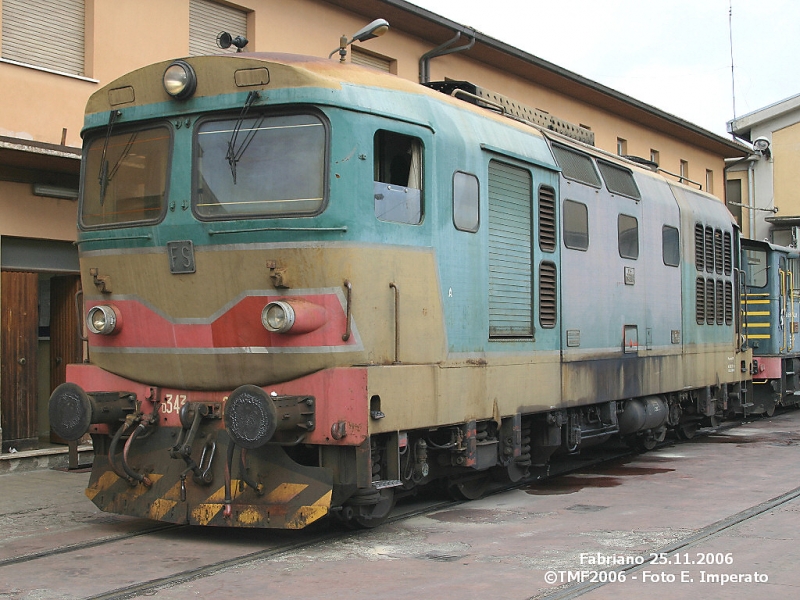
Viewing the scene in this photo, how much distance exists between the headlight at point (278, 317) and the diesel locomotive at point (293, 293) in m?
0.02

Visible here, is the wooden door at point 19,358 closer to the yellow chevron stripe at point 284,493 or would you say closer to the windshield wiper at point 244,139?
the windshield wiper at point 244,139

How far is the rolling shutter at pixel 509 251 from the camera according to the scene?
341 inches

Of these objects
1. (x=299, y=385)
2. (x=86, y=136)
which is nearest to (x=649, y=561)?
(x=299, y=385)

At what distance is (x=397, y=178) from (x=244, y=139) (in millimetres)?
1206

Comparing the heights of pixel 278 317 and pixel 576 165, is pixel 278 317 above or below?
below

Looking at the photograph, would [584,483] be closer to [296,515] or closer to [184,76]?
[296,515]

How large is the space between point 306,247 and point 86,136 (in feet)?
7.93

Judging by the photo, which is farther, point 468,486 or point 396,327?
point 468,486

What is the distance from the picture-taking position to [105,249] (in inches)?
307

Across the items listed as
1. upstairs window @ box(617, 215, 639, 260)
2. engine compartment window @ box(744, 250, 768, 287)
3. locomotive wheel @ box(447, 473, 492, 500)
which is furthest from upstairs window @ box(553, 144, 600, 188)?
engine compartment window @ box(744, 250, 768, 287)

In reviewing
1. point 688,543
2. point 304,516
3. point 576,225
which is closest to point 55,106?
point 576,225

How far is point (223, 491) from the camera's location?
23.3ft

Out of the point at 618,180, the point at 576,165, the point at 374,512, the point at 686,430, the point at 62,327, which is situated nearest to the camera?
the point at 374,512

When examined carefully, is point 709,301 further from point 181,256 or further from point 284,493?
point 181,256
